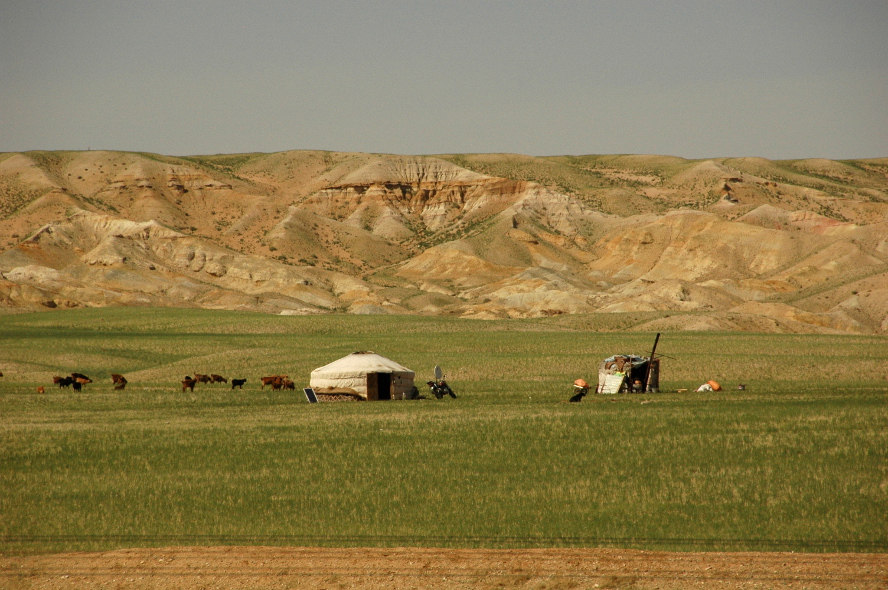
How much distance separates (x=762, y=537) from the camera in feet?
61.0

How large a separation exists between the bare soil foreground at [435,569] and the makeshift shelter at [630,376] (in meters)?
26.9

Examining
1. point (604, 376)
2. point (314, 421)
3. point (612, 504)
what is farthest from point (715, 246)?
point (612, 504)

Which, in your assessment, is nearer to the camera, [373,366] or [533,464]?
[533,464]

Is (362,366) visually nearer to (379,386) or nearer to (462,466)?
(379,386)

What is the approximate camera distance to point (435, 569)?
17.0 meters

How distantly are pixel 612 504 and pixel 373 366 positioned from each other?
959 inches

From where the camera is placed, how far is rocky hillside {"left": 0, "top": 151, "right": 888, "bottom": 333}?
114750 millimetres

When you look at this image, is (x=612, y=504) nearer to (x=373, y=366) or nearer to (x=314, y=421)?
(x=314, y=421)

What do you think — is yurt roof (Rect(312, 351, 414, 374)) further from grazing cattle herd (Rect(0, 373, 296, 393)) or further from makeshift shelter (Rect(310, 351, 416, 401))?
grazing cattle herd (Rect(0, 373, 296, 393))

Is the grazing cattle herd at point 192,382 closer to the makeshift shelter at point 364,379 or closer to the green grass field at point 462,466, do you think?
the green grass field at point 462,466

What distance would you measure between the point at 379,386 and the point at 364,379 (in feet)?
2.72

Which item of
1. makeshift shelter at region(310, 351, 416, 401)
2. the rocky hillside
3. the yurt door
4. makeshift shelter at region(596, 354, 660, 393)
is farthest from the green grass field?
the rocky hillside

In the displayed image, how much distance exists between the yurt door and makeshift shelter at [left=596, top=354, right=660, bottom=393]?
982 cm

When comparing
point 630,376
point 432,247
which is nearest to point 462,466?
point 630,376
